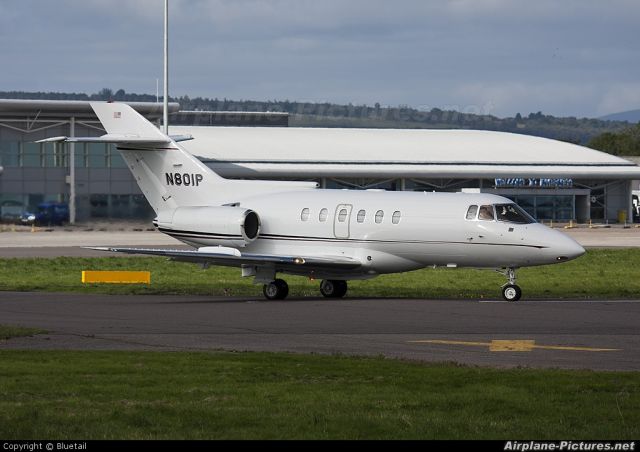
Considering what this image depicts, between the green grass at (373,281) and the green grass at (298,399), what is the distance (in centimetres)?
1573

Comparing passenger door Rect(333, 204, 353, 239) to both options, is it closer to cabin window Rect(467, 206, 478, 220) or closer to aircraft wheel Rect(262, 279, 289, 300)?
aircraft wheel Rect(262, 279, 289, 300)

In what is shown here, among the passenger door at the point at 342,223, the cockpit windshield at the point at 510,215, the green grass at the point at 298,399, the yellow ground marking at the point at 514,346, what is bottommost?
the yellow ground marking at the point at 514,346

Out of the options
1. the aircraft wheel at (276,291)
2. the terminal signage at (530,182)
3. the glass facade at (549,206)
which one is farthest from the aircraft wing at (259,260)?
the glass facade at (549,206)

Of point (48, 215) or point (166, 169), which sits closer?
point (166, 169)

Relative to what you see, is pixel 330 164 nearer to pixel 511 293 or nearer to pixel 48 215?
pixel 48 215

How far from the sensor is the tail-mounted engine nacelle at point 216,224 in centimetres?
3064

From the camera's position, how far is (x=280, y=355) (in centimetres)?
1702

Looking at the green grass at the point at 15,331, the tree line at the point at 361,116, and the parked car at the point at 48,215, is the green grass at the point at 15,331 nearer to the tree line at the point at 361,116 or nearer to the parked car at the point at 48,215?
the parked car at the point at 48,215

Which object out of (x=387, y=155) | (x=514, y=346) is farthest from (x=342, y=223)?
(x=387, y=155)

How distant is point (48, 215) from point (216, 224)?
4152 cm

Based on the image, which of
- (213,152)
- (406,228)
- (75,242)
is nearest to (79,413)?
(406,228)

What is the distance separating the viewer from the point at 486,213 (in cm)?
2866

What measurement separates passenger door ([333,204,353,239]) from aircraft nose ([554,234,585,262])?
17.5 feet

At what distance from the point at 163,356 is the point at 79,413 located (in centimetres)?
494
